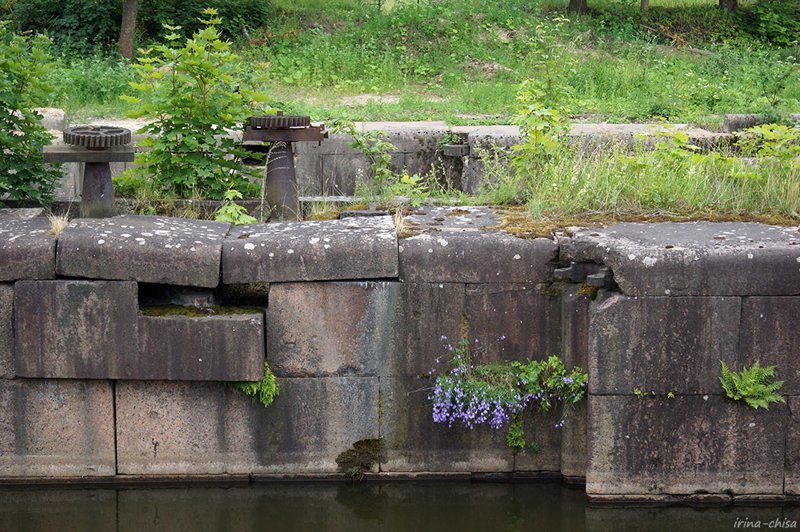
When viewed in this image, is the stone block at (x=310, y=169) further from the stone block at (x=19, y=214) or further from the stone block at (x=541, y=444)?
the stone block at (x=541, y=444)

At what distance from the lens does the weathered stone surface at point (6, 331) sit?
6.15m

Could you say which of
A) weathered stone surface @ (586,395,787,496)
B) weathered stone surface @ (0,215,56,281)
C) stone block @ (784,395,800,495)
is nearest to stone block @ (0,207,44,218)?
weathered stone surface @ (0,215,56,281)

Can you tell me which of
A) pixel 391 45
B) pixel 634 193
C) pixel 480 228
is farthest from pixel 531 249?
pixel 391 45

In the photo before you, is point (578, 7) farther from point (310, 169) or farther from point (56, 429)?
point (56, 429)

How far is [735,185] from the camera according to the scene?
7.14 meters

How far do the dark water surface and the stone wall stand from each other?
0.12 metres

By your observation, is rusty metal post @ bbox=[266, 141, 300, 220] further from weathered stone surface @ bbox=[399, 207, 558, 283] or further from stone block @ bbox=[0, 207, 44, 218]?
stone block @ bbox=[0, 207, 44, 218]

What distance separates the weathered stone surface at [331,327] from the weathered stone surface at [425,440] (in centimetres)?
24

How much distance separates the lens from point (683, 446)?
6.05 metres

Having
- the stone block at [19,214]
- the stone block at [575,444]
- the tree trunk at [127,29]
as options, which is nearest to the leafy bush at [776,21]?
the tree trunk at [127,29]

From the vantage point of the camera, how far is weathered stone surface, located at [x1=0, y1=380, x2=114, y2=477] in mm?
6285

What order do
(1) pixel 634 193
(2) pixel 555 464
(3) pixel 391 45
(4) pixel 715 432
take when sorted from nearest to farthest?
(4) pixel 715 432 < (2) pixel 555 464 < (1) pixel 634 193 < (3) pixel 391 45

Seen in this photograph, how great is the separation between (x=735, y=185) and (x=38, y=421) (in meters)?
4.81

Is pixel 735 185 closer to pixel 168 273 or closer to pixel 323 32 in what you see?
pixel 168 273
